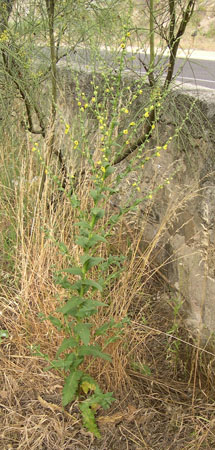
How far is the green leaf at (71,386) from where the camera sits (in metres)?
2.13

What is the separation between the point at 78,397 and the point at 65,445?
0.71 feet

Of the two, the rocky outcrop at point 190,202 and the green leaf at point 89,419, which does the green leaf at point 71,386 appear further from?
the rocky outcrop at point 190,202

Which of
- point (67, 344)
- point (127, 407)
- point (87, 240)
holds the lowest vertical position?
point (127, 407)

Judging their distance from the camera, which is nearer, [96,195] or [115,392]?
[96,195]

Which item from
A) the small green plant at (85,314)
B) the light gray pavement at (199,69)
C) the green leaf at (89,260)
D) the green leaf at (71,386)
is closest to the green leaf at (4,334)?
the small green plant at (85,314)

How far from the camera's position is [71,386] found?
2172mm

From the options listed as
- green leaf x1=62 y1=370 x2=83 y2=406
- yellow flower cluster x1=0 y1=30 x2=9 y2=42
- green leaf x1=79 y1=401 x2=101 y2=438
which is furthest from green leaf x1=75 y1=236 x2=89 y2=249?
yellow flower cluster x1=0 y1=30 x2=9 y2=42

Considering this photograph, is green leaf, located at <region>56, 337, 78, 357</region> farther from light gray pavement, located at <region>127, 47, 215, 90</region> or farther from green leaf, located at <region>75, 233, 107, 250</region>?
light gray pavement, located at <region>127, 47, 215, 90</region>

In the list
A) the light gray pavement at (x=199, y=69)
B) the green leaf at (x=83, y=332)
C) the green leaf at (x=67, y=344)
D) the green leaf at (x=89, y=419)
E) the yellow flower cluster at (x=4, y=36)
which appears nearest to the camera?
the green leaf at (x=83, y=332)

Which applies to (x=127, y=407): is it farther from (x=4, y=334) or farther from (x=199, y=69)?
(x=199, y=69)

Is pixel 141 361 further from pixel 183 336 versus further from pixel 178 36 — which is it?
pixel 178 36

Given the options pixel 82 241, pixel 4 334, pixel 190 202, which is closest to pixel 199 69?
pixel 190 202

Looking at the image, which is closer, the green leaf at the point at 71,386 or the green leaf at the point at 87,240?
the green leaf at the point at 87,240

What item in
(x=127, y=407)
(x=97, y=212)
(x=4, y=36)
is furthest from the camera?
(x=4, y=36)
